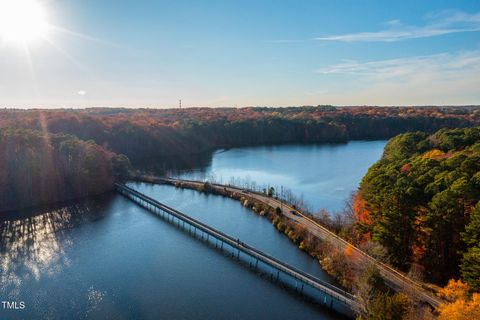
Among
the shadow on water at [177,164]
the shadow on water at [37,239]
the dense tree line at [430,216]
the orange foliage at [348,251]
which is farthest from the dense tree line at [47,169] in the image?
the dense tree line at [430,216]

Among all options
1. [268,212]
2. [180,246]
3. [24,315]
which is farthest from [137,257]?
[268,212]

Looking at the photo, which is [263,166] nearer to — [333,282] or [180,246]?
[180,246]

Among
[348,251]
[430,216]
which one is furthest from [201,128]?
[430,216]

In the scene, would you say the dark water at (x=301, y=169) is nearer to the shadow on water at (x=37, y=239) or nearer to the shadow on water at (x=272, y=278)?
the shadow on water at (x=272, y=278)

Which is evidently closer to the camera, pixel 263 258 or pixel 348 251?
pixel 348 251

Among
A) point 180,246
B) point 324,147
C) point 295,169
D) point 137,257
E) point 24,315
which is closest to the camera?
point 24,315

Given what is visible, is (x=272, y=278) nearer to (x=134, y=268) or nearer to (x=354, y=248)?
(x=354, y=248)

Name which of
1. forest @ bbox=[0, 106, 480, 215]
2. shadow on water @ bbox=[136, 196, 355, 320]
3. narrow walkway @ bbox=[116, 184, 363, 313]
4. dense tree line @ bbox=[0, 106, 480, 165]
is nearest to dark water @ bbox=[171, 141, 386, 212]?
dense tree line @ bbox=[0, 106, 480, 165]
